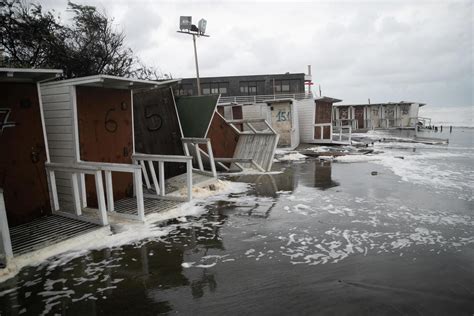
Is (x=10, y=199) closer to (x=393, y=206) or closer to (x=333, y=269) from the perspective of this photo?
(x=333, y=269)

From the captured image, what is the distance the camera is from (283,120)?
21.3 meters

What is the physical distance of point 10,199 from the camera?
5402 mm

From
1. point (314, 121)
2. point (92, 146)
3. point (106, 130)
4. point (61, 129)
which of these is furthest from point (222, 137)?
point (314, 121)

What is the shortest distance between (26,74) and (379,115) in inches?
1842

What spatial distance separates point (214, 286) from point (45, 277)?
219 cm

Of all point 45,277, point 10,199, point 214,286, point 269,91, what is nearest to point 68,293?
point 45,277

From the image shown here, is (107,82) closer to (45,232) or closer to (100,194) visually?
(100,194)

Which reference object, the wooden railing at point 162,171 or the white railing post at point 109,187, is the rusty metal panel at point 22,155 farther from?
the wooden railing at point 162,171

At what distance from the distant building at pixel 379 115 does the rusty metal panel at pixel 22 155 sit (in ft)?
140

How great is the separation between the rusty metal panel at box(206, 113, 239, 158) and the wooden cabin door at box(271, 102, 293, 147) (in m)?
9.12

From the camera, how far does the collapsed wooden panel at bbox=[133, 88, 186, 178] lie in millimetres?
8609

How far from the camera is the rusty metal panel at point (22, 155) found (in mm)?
5340

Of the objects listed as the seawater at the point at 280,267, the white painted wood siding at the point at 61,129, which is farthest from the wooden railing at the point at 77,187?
the seawater at the point at 280,267

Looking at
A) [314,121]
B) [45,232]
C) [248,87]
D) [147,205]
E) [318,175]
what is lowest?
[318,175]
